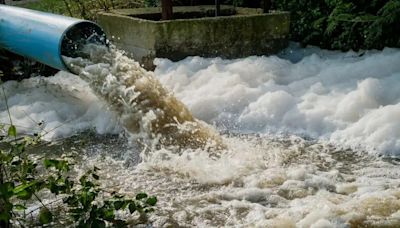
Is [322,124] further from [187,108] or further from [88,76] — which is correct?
[88,76]

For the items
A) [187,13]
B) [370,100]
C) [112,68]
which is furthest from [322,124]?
[187,13]

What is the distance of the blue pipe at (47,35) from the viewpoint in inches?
262

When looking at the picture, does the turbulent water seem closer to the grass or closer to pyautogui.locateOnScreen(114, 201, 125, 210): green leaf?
pyautogui.locateOnScreen(114, 201, 125, 210): green leaf

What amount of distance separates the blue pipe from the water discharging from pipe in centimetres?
17

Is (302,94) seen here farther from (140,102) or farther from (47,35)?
(47,35)

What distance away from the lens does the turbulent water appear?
160 inches

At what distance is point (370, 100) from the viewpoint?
598cm

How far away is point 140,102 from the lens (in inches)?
241

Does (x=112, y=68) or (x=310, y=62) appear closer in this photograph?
(x=112, y=68)

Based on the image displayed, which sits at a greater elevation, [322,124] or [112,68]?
[112,68]

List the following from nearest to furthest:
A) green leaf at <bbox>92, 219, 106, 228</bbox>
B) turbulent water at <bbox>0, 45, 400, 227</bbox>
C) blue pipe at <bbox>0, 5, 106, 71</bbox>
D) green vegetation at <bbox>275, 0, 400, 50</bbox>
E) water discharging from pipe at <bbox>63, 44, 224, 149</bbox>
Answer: green leaf at <bbox>92, 219, 106, 228</bbox>, turbulent water at <bbox>0, 45, 400, 227</bbox>, water discharging from pipe at <bbox>63, 44, 224, 149</bbox>, blue pipe at <bbox>0, 5, 106, 71</bbox>, green vegetation at <bbox>275, 0, 400, 50</bbox>

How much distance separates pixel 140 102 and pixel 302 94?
5.68 feet

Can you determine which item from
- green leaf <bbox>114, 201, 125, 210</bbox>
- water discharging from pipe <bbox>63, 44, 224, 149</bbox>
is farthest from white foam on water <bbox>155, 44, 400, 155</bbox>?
green leaf <bbox>114, 201, 125, 210</bbox>

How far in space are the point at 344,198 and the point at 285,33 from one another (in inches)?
175
